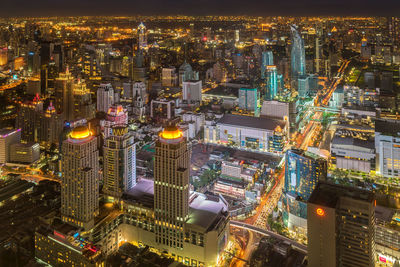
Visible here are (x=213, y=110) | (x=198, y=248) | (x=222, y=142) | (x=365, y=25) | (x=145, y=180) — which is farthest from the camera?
(x=365, y=25)

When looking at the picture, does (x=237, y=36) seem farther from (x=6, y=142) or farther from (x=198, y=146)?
(x=6, y=142)

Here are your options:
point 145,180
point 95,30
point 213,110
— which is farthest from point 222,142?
point 95,30

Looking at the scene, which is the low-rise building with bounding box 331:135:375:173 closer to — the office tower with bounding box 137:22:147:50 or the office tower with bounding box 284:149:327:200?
the office tower with bounding box 284:149:327:200

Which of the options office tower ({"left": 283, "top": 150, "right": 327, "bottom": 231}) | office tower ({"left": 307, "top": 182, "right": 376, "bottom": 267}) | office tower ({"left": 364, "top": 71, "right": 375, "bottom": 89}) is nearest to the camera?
office tower ({"left": 307, "top": 182, "right": 376, "bottom": 267})

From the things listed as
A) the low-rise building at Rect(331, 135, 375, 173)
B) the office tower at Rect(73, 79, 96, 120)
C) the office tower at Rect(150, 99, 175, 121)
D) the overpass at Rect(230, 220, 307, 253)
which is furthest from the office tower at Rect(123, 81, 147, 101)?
the overpass at Rect(230, 220, 307, 253)

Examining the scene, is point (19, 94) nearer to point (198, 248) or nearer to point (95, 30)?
point (95, 30)

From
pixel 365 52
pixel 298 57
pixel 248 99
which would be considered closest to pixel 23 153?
pixel 248 99

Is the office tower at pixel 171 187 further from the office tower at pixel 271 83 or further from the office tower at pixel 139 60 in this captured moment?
the office tower at pixel 139 60

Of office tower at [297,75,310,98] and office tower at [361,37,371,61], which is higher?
office tower at [361,37,371,61]
